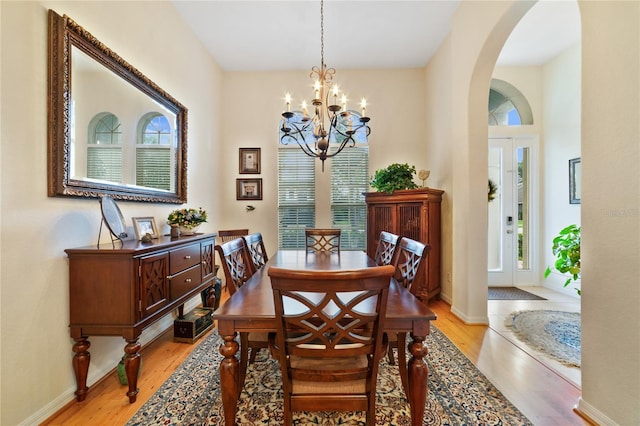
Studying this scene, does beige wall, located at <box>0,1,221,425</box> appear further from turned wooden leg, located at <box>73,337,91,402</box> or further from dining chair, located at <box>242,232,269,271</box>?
dining chair, located at <box>242,232,269,271</box>

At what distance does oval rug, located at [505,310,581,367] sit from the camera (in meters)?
2.16

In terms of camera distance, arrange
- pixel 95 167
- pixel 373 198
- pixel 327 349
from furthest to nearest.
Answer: pixel 373 198, pixel 95 167, pixel 327 349

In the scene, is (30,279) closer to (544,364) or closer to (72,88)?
(72,88)

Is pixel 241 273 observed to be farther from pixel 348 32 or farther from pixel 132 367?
pixel 348 32

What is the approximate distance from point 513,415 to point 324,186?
10.9 ft

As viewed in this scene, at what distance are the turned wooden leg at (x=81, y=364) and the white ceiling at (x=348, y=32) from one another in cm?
324

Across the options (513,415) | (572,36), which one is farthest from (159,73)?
(572,36)

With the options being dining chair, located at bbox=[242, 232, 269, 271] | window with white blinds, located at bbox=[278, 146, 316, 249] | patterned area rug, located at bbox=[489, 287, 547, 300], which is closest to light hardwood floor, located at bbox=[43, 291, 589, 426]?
dining chair, located at bbox=[242, 232, 269, 271]

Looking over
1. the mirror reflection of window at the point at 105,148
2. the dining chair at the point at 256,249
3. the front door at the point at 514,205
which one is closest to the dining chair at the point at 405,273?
the dining chair at the point at 256,249

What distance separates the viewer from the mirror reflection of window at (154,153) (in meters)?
2.33

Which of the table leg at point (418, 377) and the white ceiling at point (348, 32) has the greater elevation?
the white ceiling at point (348, 32)

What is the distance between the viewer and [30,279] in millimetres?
1412

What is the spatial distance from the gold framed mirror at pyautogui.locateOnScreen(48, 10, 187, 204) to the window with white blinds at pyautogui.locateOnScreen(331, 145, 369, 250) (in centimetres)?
228

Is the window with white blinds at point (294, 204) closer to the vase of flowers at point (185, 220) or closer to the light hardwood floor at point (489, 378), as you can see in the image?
the vase of flowers at point (185, 220)
